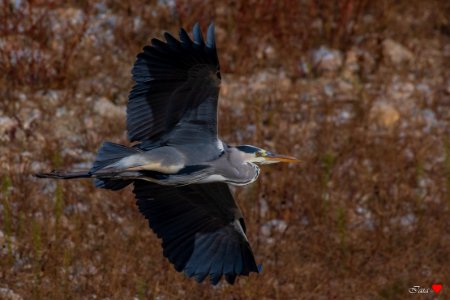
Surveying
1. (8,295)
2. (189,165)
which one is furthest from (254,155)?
(8,295)

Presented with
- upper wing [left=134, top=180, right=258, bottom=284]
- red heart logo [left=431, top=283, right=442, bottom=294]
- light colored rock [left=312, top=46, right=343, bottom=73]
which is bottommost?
red heart logo [left=431, top=283, right=442, bottom=294]

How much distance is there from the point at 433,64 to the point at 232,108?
1.75 m

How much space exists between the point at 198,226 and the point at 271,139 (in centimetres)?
167

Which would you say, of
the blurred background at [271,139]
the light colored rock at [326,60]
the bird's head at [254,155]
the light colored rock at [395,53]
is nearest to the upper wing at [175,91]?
the bird's head at [254,155]

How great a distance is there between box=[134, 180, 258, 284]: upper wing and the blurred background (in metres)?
0.32

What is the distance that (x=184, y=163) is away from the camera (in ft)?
17.0

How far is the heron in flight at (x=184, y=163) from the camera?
16.3 feet

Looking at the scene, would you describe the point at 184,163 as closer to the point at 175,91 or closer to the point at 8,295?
the point at 175,91

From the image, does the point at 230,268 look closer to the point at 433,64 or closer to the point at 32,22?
the point at 32,22

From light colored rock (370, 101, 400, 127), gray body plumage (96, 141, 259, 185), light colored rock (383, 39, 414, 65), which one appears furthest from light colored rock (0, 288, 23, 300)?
light colored rock (383, 39, 414, 65)

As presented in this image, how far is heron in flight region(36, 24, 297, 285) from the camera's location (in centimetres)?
496

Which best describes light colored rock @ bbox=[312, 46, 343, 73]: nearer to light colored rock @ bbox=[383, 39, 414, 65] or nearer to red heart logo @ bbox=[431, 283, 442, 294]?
light colored rock @ bbox=[383, 39, 414, 65]
